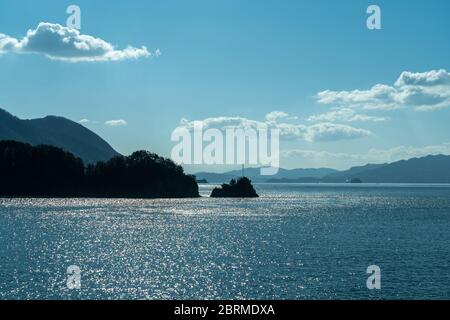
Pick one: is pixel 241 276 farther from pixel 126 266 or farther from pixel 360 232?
pixel 360 232

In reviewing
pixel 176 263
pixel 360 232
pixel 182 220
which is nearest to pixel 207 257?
pixel 176 263

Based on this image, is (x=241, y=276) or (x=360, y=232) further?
(x=360, y=232)

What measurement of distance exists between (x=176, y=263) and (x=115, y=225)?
72791mm

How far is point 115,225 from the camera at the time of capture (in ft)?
497

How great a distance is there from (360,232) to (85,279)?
277 feet

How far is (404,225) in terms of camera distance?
514 feet
